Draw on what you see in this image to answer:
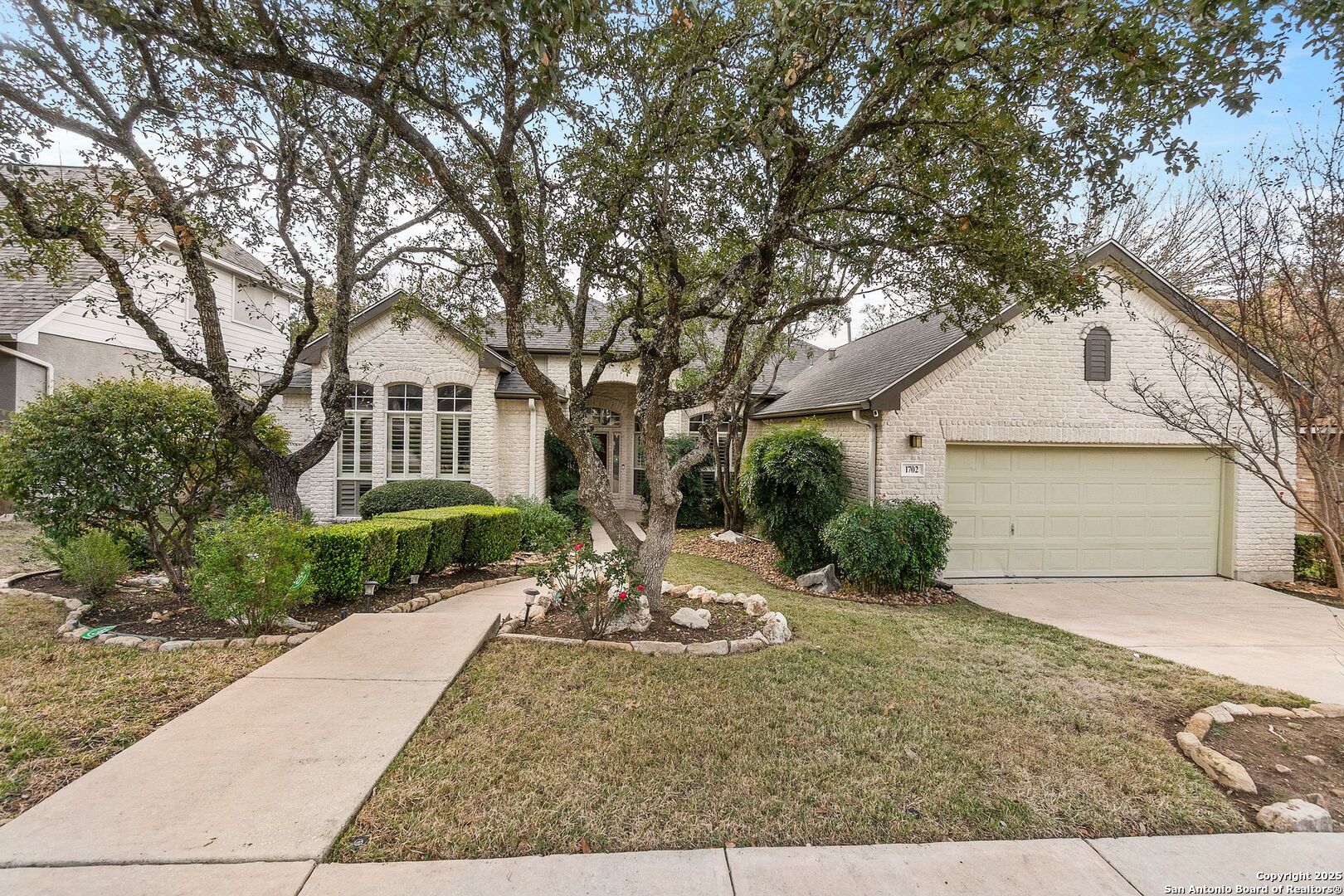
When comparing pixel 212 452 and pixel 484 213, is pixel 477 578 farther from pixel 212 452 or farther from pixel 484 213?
pixel 484 213

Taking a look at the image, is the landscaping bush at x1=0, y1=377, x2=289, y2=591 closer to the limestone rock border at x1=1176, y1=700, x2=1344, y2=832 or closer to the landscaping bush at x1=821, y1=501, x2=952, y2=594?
the landscaping bush at x1=821, y1=501, x2=952, y2=594

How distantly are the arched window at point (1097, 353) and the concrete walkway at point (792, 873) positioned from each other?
7.66m

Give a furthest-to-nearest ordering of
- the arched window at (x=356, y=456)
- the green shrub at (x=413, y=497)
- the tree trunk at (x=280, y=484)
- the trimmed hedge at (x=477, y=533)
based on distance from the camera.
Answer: the arched window at (x=356, y=456), the green shrub at (x=413, y=497), the trimmed hedge at (x=477, y=533), the tree trunk at (x=280, y=484)

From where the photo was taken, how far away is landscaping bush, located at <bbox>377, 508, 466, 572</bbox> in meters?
7.43

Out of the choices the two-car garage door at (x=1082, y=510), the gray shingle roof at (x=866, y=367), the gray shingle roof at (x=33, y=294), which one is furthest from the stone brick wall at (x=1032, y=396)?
the gray shingle roof at (x=33, y=294)

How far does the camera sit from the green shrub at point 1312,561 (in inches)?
349

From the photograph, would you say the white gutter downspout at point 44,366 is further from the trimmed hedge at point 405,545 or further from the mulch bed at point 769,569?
the mulch bed at point 769,569

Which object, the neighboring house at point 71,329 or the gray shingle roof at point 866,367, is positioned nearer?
the gray shingle roof at point 866,367

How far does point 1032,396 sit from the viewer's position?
8.78m

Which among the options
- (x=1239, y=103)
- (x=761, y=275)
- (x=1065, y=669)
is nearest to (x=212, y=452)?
(x=761, y=275)

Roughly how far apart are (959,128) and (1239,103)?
5.85 feet

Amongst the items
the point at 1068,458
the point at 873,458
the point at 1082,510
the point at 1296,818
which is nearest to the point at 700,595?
the point at 873,458

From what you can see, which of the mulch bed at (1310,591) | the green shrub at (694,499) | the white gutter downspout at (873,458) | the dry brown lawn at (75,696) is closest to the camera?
the dry brown lawn at (75,696)

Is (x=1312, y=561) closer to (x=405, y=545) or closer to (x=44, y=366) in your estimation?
(x=405, y=545)
